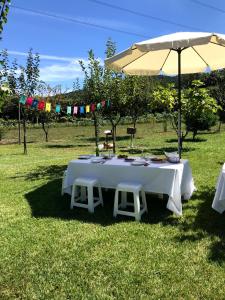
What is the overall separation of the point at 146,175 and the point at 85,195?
4.38 feet

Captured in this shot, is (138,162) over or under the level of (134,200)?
over

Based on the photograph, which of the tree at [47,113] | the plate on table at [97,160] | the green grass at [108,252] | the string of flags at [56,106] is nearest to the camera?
the green grass at [108,252]

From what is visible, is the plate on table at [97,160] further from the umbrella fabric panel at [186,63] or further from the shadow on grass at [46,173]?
the umbrella fabric panel at [186,63]

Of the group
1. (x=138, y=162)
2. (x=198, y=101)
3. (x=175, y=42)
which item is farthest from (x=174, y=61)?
(x=198, y=101)

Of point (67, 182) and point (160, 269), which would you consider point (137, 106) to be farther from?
point (160, 269)

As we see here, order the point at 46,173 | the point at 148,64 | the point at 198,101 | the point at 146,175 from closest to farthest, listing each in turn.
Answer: the point at 146,175 → the point at 148,64 → the point at 46,173 → the point at 198,101

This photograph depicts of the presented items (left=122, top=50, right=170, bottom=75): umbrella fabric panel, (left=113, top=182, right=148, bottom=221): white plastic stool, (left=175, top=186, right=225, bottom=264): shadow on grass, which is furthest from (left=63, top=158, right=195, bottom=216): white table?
(left=122, top=50, right=170, bottom=75): umbrella fabric panel

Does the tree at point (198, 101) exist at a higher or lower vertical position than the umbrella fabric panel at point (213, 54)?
lower

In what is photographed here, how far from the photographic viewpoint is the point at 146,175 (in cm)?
527

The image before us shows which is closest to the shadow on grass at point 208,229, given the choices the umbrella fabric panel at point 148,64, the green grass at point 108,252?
the green grass at point 108,252

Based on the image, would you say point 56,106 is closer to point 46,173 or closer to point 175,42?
point 46,173

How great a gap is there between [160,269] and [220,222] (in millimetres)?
1646

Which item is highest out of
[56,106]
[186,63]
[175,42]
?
[186,63]

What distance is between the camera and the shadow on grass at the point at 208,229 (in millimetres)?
3879
